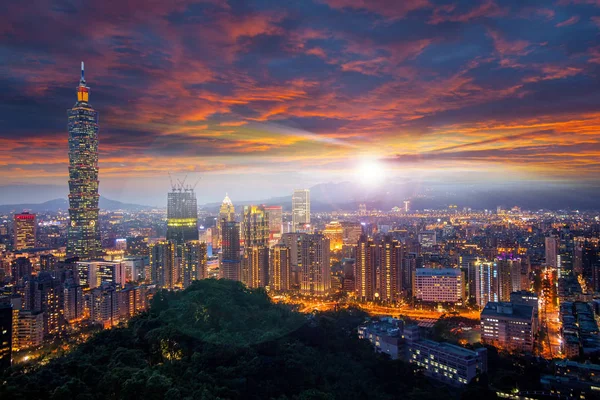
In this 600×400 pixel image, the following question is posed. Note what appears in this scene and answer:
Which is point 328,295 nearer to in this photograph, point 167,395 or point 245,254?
point 245,254

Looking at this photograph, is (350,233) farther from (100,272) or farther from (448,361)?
(448,361)

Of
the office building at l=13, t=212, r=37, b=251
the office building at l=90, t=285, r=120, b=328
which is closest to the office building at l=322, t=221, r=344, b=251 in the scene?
the office building at l=90, t=285, r=120, b=328

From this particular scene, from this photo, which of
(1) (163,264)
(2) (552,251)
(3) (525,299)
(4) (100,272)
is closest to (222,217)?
(1) (163,264)

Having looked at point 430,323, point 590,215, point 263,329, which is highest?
point 590,215

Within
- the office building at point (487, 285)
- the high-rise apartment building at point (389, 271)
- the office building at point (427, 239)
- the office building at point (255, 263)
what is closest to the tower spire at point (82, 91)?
the office building at point (255, 263)

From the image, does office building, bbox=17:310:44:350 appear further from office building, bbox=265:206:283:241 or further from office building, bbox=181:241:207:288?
office building, bbox=265:206:283:241

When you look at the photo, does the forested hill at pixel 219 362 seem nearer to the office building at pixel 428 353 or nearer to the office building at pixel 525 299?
the office building at pixel 428 353

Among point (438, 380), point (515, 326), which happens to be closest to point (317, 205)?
point (515, 326)

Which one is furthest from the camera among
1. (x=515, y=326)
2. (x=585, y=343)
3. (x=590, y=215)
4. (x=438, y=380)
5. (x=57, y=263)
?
(x=590, y=215)
